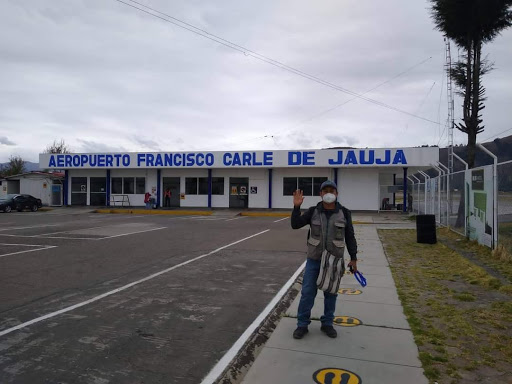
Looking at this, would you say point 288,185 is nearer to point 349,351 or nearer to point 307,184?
point 307,184

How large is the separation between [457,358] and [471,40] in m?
16.8

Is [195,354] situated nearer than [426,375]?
No

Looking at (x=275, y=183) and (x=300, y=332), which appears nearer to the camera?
(x=300, y=332)

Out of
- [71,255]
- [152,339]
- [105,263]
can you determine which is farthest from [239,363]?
[71,255]

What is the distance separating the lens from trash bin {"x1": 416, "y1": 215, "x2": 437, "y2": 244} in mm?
13109

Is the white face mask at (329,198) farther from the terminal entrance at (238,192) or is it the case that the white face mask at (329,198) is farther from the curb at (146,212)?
the terminal entrance at (238,192)

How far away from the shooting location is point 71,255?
11148 millimetres

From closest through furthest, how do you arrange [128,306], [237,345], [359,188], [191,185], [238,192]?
1. [237,345]
2. [128,306]
3. [359,188]
4. [238,192]
5. [191,185]

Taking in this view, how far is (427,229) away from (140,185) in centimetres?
2683

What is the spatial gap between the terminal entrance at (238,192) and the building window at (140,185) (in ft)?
25.3

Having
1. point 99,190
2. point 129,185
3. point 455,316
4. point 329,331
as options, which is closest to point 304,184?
point 129,185

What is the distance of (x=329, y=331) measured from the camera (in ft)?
16.1

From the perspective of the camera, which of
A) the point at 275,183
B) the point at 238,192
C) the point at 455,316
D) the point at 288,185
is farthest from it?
the point at 238,192

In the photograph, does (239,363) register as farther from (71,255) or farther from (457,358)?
(71,255)
